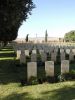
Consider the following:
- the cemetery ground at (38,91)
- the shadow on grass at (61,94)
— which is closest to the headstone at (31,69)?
the cemetery ground at (38,91)

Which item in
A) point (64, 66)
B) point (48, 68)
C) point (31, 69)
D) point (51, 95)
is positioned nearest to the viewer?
point (51, 95)

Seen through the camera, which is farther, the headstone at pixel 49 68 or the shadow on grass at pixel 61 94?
the headstone at pixel 49 68

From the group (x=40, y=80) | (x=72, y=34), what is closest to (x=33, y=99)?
(x=40, y=80)

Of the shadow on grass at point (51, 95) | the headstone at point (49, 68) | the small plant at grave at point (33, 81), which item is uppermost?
the headstone at point (49, 68)

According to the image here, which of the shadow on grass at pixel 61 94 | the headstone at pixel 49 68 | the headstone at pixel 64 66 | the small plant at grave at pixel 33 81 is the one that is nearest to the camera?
the shadow on grass at pixel 61 94

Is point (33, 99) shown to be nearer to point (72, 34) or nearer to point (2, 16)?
point (2, 16)

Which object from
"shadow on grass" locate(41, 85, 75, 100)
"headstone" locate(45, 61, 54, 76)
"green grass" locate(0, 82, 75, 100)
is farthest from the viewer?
"headstone" locate(45, 61, 54, 76)

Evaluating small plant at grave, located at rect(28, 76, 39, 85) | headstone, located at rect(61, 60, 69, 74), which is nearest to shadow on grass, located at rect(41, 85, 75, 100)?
small plant at grave, located at rect(28, 76, 39, 85)

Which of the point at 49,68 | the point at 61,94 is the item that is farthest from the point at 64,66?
the point at 61,94

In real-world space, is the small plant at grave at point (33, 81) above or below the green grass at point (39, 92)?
above

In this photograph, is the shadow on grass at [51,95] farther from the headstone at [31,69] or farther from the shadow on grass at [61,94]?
the headstone at [31,69]

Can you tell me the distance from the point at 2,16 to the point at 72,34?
82.5 metres

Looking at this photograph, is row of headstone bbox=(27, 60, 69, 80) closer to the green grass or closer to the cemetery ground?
the cemetery ground

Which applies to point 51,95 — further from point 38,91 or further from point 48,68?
point 48,68
